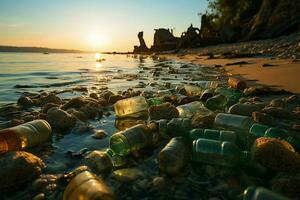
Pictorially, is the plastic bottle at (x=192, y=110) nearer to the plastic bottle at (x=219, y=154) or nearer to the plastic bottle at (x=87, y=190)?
the plastic bottle at (x=219, y=154)

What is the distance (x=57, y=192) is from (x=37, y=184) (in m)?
0.18

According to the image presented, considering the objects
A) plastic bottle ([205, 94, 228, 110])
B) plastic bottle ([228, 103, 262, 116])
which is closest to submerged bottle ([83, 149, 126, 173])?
plastic bottle ([228, 103, 262, 116])

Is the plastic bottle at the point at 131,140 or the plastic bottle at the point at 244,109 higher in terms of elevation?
the plastic bottle at the point at 244,109

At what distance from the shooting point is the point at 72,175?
1925 millimetres

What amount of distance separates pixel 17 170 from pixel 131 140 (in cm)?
87

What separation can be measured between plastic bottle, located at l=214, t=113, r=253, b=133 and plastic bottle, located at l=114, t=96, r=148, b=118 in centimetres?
131

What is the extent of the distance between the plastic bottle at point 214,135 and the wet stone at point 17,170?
1225 mm

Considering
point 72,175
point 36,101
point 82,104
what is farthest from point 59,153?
point 36,101

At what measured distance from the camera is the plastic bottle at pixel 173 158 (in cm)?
198

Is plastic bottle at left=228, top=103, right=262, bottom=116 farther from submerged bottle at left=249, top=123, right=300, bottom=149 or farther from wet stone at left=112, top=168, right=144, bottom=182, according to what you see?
wet stone at left=112, top=168, right=144, bottom=182

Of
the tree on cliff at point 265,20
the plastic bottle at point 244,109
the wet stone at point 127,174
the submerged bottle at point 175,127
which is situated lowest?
the wet stone at point 127,174

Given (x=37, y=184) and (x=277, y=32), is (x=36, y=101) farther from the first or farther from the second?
(x=277, y=32)

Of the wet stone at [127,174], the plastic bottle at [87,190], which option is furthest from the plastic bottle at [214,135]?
the plastic bottle at [87,190]

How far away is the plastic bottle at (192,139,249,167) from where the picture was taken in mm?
2002
